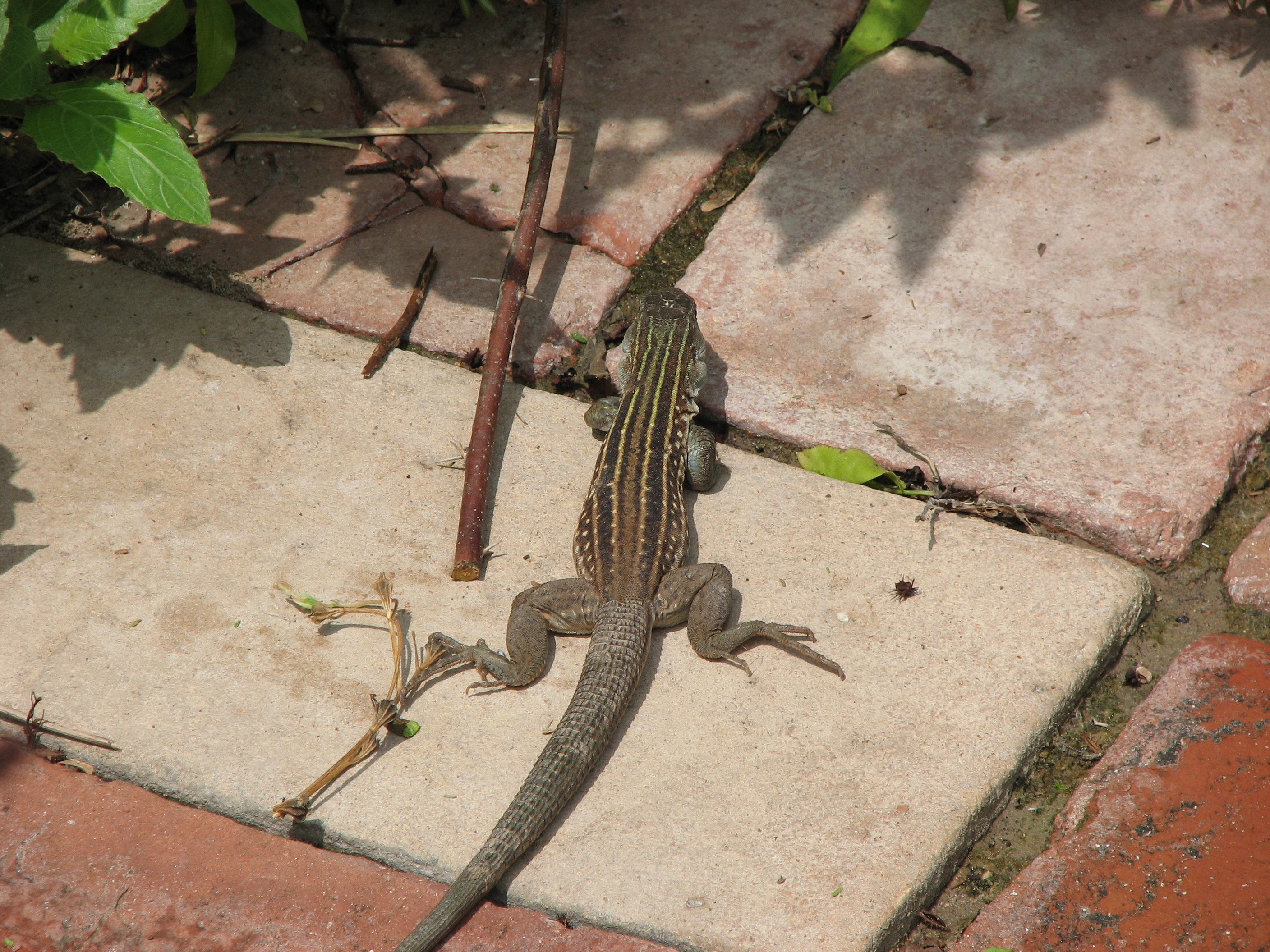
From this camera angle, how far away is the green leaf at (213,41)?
3547mm

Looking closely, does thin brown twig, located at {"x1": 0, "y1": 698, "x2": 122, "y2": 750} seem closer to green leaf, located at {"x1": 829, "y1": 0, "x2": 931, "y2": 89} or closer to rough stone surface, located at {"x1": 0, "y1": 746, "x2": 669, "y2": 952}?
rough stone surface, located at {"x1": 0, "y1": 746, "x2": 669, "y2": 952}

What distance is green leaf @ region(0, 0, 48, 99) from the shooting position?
2.93m

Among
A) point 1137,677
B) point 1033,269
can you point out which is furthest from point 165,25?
point 1137,677

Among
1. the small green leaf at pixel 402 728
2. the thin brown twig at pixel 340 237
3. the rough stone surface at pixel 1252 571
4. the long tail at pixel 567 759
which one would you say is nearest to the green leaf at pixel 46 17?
the thin brown twig at pixel 340 237

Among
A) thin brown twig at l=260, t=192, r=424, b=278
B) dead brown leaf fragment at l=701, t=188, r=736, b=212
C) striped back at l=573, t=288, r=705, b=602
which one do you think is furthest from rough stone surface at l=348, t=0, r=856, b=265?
striped back at l=573, t=288, r=705, b=602

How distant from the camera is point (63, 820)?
2.32 meters

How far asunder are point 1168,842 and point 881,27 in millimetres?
2781

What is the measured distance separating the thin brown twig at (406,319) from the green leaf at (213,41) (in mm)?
1008

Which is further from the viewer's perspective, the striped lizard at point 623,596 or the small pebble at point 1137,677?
the small pebble at point 1137,677

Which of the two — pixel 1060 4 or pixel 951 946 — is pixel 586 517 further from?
pixel 1060 4

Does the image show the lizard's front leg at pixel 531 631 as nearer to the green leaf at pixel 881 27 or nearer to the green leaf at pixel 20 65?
the green leaf at pixel 20 65

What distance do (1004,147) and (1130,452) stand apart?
1.44 m

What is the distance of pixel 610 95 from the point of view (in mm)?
4121

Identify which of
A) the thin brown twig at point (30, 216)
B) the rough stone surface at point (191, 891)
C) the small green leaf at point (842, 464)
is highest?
the small green leaf at point (842, 464)
